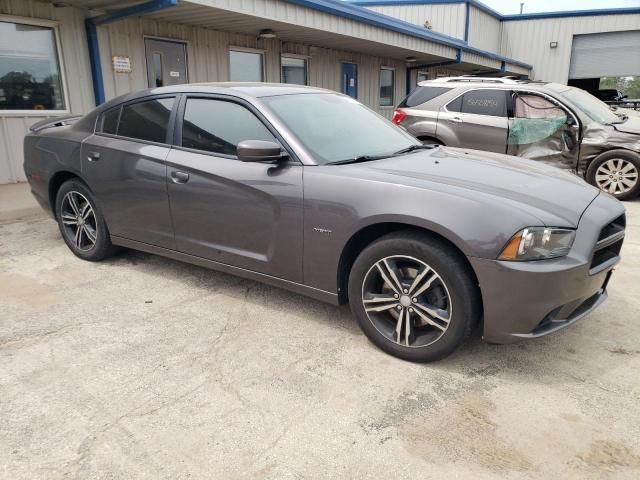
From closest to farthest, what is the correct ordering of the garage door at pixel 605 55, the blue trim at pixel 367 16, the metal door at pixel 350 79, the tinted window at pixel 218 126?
the tinted window at pixel 218 126 → the blue trim at pixel 367 16 → the metal door at pixel 350 79 → the garage door at pixel 605 55

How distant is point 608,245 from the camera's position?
283cm

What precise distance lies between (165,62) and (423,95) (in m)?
4.82

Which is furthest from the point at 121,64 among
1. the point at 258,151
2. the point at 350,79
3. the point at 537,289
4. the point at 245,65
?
the point at 537,289

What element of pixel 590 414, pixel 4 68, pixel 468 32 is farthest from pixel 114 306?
pixel 468 32

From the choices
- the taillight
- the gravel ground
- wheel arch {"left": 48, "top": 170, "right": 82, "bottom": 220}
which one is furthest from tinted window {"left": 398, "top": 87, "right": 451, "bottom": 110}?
wheel arch {"left": 48, "top": 170, "right": 82, "bottom": 220}

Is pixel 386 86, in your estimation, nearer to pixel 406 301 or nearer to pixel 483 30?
pixel 483 30

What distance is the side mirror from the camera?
3035 mm

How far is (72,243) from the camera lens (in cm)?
468

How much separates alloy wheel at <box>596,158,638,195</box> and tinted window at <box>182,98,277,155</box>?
19.9ft

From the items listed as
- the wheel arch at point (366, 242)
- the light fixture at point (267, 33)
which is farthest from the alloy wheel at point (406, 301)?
the light fixture at point (267, 33)

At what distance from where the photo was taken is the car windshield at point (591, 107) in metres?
7.40

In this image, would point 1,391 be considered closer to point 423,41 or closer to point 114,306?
point 114,306

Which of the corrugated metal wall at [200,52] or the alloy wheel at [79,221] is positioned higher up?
the corrugated metal wall at [200,52]

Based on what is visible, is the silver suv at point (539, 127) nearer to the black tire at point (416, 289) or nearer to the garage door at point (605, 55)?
the black tire at point (416, 289)
